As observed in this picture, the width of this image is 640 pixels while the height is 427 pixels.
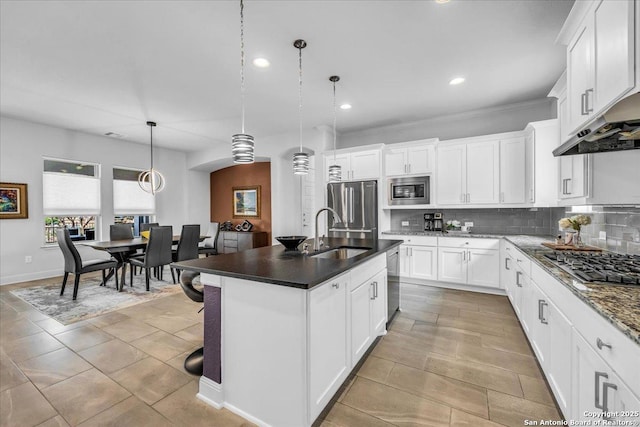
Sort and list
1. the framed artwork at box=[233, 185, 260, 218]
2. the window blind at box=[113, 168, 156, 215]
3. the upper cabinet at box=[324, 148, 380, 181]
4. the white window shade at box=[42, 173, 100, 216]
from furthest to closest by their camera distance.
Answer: the framed artwork at box=[233, 185, 260, 218] < the window blind at box=[113, 168, 156, 215] < the white window shade at box=[42, 173, 100, 216] < the upper cabinet at box=[324, 148, 380, 181]

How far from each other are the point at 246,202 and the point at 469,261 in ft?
18.9

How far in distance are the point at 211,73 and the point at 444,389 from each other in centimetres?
387

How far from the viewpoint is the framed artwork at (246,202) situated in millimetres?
7672

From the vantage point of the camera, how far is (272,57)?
298 centimetres

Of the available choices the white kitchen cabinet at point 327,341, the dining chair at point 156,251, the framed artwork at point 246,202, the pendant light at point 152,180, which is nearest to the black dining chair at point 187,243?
the dining chair at point 156,251

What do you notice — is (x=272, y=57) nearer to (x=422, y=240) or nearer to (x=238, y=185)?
(x=422, y=240)

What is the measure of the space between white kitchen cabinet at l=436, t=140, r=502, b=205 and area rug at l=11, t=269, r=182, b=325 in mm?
4606

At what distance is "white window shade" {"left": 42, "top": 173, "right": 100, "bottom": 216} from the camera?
5355 millimetres

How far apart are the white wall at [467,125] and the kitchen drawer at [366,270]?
3194mm

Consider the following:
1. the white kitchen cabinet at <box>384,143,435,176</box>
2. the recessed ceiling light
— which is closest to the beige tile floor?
Answer: the white kitchen cabinet at <box>384,143,435,176</box>

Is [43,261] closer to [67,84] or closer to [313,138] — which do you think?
[67,84]

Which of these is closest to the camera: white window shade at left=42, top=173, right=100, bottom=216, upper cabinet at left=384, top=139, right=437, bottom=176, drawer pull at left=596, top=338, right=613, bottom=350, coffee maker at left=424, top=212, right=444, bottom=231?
Answer: drawer pull at left=596, top=338, right=613, bottom=350

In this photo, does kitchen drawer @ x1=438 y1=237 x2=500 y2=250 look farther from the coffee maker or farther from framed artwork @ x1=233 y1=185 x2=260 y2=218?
framed artwork @ x1=233 y1=185 x2=260 y2=218

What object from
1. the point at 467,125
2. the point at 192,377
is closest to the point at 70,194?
the point at 192,377
